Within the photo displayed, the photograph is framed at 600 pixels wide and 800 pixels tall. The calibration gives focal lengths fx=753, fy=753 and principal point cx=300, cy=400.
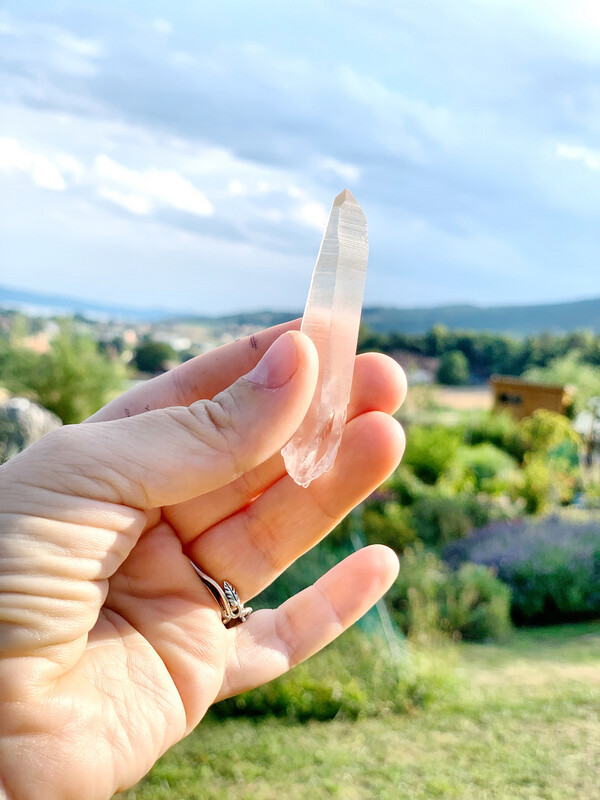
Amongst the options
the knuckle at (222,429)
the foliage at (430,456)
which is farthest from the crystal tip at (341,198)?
the foliage at (430,456)

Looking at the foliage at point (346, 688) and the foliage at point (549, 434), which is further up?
the foliage at point (549, 434)

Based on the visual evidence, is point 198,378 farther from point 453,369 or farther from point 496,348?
point 496,348

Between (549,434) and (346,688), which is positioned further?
(549,434)

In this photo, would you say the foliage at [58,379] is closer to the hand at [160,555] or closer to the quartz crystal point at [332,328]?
the hand at [160,555]

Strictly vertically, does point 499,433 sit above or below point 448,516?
above

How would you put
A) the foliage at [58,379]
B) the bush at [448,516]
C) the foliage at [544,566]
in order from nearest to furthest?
1. the foliage at [544,566]
2. the bush at [448,516]
3. the foliage at [58,379]

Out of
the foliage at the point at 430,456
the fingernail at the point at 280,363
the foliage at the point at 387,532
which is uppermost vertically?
the fingernail at the point at 280,363

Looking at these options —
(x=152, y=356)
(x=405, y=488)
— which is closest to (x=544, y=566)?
(x=405, y=488)
